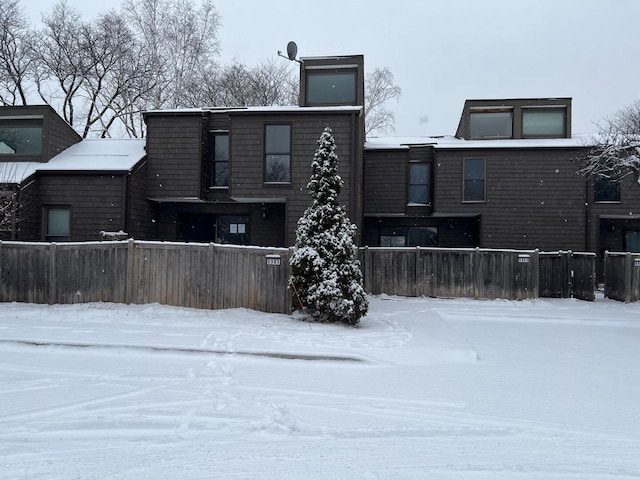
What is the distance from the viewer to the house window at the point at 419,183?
19141 millimetres

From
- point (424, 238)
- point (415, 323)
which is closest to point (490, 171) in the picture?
point (424, 238)

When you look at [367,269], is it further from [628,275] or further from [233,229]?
[628,275]

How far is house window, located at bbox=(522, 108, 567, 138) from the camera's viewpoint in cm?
1922

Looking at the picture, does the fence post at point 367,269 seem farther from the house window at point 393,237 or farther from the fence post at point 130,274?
the fence post at point 130,274

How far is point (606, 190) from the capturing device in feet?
60.6

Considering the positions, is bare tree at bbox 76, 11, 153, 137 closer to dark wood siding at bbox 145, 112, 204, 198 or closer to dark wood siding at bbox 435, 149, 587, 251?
dark wood siding at bbox 145, 112, 204, 198

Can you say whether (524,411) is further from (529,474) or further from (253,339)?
(253,339)

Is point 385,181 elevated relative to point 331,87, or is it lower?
lower

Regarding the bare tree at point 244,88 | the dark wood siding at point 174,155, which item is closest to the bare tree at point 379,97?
the bare tree at point 244,88

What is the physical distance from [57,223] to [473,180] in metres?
15.2

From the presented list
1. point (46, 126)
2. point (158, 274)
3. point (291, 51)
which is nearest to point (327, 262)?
point (158, 274)

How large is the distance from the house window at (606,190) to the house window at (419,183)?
664 cm

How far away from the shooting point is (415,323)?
10.3 metres

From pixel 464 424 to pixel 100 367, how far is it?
4911 mm
